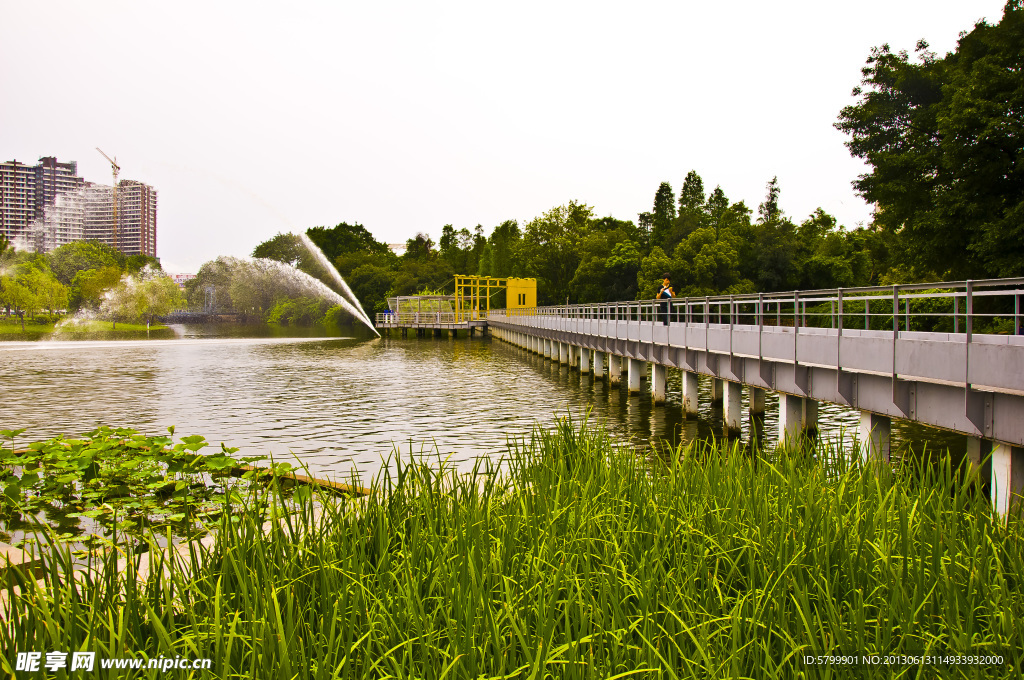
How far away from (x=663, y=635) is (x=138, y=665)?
2775 millimetres

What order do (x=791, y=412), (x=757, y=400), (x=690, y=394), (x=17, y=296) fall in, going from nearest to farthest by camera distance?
(x=791, y=412) → (x=757, y=400) → (x=690, y=394) → (x=17, y=296)

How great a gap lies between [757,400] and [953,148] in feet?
64.5

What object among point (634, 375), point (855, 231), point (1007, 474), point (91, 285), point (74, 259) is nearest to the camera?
point (1007, 474)

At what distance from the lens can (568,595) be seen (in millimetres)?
4797

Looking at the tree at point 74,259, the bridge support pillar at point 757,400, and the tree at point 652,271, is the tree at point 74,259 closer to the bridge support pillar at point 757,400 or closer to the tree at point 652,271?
the tree at point 652,271

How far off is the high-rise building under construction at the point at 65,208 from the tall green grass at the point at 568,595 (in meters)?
69.3

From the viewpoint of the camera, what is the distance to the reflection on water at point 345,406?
733 inches

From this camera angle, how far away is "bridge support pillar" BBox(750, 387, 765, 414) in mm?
20828

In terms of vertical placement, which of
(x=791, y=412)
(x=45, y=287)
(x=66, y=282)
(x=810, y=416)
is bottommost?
(x=810, y=416)

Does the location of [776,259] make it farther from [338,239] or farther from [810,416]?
[338,239]

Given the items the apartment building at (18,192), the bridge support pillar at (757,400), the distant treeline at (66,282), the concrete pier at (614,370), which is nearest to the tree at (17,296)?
the distant treeline at (66,282)

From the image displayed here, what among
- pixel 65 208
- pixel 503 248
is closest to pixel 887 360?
pixel 65 208

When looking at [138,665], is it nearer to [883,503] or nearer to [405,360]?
[883,503]

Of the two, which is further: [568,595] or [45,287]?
[45,287]
